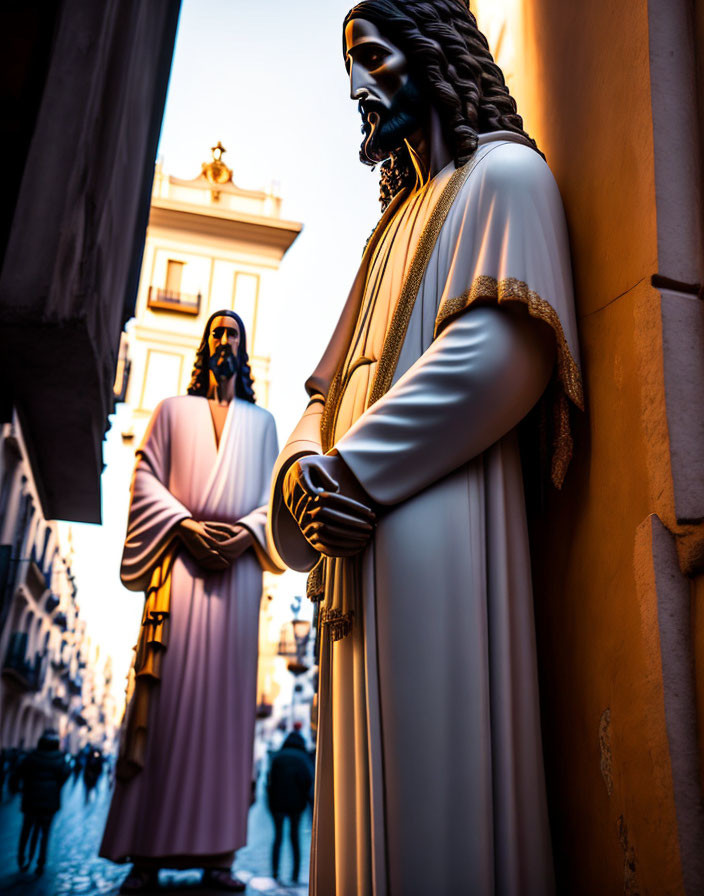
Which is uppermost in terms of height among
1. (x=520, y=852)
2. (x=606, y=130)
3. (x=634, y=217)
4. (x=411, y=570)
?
(x=606, y=130)

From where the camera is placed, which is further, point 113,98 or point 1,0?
point 1,0

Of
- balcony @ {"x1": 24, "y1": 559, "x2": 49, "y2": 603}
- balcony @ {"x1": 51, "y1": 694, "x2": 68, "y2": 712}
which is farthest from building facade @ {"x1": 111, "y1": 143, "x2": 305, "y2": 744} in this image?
balcony @ {"x1": 51, "y1": 694, "x2": 68, "y2": 712}

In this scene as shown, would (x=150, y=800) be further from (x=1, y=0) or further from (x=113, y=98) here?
(x=1, y=0)

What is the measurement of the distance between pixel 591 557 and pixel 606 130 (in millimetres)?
944

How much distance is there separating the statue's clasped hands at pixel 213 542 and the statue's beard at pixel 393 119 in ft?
8.57

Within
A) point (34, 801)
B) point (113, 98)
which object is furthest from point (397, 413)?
point (34, 801)

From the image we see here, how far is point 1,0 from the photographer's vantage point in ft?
17.4

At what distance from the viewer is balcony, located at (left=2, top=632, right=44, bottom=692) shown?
18895 mm

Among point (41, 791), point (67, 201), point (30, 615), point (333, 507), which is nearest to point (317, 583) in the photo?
point (333, 507)

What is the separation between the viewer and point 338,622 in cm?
181

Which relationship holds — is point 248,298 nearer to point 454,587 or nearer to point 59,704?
point 454,587

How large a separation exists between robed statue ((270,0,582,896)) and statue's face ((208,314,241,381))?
117 inches

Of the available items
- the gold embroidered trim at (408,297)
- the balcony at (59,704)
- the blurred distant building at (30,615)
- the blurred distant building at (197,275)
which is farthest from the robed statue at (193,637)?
the balcony at (59,704)

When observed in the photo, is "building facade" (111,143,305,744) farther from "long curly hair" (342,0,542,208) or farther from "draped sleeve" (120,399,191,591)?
"long curly hair" (342,0,542,208)
